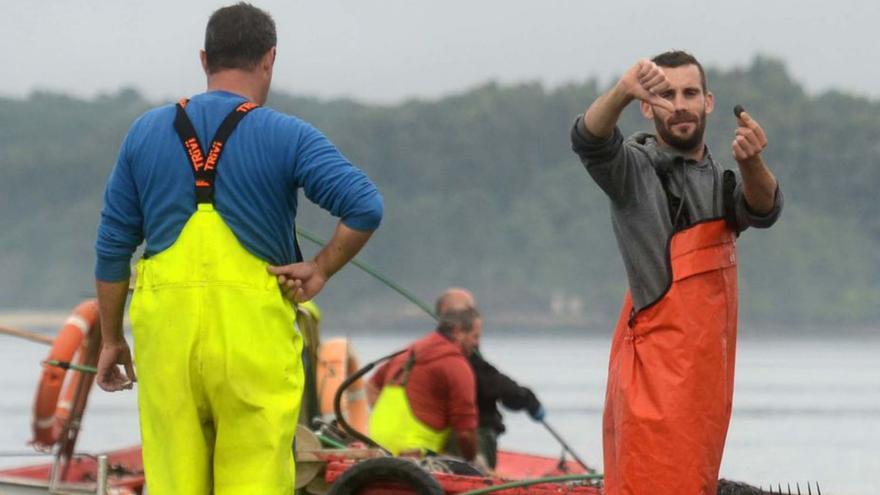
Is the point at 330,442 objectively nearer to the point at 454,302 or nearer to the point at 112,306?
the point at 112,306

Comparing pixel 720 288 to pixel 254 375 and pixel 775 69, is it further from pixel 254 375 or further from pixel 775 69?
pixel 775 69

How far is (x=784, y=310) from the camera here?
86.1m

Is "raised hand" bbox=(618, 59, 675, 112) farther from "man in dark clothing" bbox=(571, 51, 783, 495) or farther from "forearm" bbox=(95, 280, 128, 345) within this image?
"forearm" bbox=(95, 280, 128, 345)

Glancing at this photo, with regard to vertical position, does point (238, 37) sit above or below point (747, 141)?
above

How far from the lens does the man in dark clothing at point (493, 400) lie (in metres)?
12.5

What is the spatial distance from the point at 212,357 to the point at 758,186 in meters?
Result: 1.31

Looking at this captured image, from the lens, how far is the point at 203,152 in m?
5.50

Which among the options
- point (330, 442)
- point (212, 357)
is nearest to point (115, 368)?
point (212, 357)

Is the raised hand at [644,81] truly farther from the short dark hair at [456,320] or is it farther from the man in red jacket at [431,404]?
the short dark hair at [456,320]

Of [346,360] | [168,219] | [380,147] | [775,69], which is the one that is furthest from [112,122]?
[168,219]

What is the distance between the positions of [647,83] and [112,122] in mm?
99248

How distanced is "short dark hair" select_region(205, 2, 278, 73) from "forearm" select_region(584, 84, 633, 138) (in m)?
0.77

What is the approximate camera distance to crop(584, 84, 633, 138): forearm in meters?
5.32

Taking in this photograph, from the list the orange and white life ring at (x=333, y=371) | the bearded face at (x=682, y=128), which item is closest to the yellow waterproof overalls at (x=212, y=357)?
the bearded face at (x=682, y=128)
